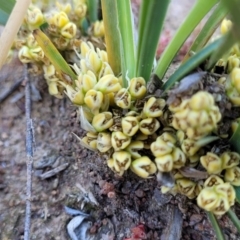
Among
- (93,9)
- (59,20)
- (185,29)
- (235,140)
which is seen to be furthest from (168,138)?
(93,9)

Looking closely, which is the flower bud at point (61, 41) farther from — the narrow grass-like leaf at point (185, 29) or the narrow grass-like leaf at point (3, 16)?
the narrow grass-like leaf at point (185, 29)

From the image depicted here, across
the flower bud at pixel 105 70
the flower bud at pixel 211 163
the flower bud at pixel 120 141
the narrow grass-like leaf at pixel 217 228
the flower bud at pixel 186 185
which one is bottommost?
the narrow grass-like leaf at pixel 217 228

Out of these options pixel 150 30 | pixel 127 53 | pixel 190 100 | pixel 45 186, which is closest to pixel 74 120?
pixel 45 186

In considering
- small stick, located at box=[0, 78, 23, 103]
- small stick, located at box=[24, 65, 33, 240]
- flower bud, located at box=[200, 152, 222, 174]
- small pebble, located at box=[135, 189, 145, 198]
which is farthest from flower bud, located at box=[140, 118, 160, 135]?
small stick, located at box=[0, 78, 23, 103]

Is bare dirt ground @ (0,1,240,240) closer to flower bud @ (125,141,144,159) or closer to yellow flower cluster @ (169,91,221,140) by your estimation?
flower bud @ (125,141,144,159)

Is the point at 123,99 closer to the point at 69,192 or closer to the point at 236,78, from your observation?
the point at 236,78

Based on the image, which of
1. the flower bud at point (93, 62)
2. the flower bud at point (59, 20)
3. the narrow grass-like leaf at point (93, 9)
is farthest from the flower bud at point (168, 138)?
the narrow grass-like leaf at point (93, 9)

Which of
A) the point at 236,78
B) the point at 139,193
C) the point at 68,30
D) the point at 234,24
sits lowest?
the point at 139,193
